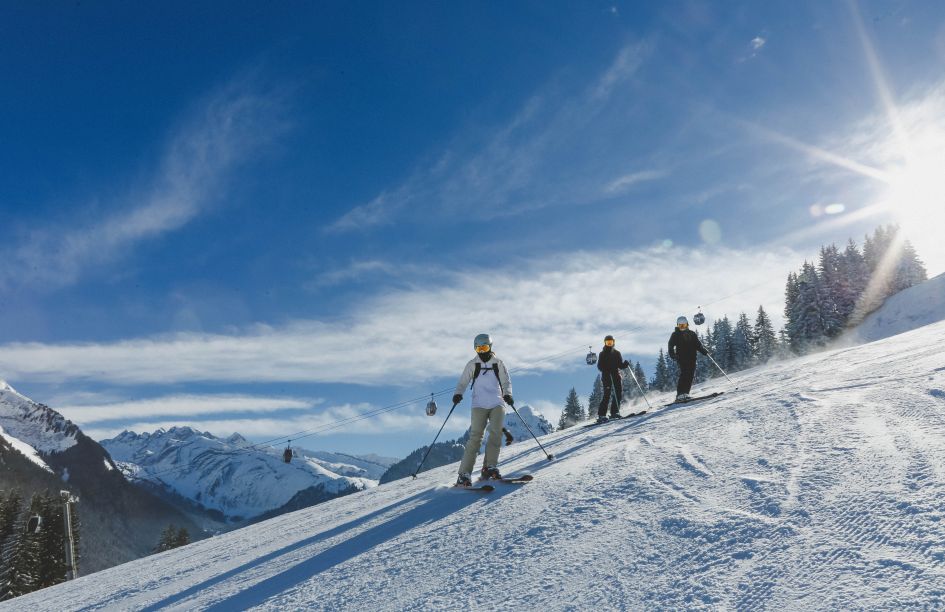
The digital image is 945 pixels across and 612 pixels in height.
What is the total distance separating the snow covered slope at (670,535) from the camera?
317 centimetres

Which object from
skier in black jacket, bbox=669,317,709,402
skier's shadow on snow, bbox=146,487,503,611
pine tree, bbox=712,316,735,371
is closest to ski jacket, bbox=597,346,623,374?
skier in black jacket, bbox=669,317,709,402

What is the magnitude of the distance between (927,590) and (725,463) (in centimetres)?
298

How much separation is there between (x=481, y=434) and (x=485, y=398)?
1.84ft

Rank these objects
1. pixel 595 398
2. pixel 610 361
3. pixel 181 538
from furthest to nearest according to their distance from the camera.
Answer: pixel 595 398 < pixel 181 538 < pixel 610 361

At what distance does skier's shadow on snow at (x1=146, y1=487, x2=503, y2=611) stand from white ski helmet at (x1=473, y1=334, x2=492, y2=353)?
2241 mm

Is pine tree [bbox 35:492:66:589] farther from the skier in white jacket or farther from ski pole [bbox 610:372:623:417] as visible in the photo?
the skier in white jacket

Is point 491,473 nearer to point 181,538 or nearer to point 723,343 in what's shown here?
point 181,538

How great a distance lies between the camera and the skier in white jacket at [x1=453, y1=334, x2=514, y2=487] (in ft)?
27.0

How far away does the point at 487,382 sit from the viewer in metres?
8.33

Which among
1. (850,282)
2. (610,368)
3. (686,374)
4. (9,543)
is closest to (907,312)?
(850,282)

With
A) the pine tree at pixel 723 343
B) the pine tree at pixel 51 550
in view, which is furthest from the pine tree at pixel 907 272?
the pine tree at pixel 51 550

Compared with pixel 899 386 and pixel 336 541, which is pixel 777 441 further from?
pixel 336 541

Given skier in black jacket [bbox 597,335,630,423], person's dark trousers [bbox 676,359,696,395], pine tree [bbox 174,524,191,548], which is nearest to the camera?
person's dark trousers [bbox 676,359,696,395]

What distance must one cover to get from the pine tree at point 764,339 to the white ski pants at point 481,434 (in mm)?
60340
